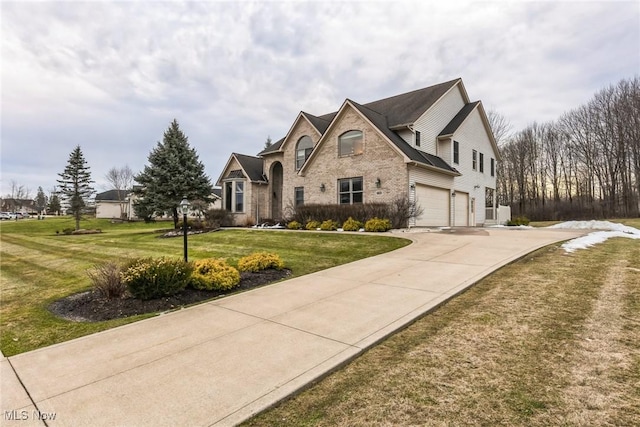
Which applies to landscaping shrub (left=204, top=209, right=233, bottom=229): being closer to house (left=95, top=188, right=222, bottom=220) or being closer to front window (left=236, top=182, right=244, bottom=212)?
front window (left=236, top=182, right=244, bottom=212)

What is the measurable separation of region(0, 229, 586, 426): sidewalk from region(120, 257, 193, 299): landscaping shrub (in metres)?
0.93

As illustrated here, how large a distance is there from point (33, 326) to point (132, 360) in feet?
9.14

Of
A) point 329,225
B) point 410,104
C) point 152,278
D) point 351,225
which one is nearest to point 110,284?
point 152,278

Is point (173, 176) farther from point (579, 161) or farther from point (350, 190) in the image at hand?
point (579, 161)

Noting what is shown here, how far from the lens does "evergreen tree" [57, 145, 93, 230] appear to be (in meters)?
31.0

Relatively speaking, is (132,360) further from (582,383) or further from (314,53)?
(314,53)

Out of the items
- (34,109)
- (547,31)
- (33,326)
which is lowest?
(33,326)

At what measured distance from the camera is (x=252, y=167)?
90.1ft

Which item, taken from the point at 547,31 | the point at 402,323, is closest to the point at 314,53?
the point at 547,31

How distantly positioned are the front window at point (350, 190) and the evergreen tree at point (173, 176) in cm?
1280

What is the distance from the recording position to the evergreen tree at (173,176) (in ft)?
83.9

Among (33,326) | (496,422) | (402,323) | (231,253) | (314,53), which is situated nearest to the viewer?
(496,422)

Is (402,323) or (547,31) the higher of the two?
(547,31)

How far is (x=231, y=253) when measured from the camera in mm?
12211
